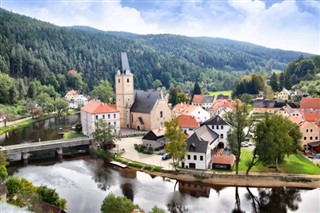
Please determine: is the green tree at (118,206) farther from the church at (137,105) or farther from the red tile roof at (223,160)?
the church at (137,105)

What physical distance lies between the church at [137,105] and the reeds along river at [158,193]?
2096cm

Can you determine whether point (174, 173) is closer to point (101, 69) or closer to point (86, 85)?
point (86, 85)

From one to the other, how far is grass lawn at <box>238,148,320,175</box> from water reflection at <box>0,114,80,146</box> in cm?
3457

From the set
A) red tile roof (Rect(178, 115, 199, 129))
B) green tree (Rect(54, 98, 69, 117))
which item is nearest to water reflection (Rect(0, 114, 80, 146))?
green tree (Rect(54, 98, 69, 117))

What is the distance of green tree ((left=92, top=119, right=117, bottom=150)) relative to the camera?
50.1 meters

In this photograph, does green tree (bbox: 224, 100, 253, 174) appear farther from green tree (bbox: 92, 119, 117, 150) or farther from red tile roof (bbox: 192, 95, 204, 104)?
red tile roof (bbox: 192, 95, 204, 104)

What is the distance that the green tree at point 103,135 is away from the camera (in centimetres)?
5006

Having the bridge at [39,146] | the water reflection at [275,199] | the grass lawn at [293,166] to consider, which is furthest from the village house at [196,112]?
the water reflection at [275,199]

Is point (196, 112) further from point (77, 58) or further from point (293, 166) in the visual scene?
point (77, 58)

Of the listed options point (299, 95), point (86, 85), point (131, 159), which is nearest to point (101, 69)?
point (86, 85)

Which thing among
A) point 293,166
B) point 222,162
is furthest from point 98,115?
point 293,166

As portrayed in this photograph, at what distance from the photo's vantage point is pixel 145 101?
65.9m

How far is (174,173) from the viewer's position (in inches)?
1592

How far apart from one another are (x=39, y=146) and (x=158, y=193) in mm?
22084
